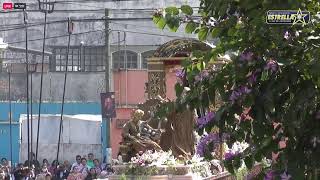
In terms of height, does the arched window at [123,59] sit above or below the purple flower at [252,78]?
above

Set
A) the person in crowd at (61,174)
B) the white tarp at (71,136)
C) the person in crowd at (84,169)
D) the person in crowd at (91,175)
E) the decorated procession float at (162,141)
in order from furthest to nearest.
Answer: the white tarp at (71,136) < the person in crowd at (61,174) < the person in crowd at (91,175) < the person in crowd at (84,169) < the decorated procession float at (162,141)

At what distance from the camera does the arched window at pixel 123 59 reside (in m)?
39.8

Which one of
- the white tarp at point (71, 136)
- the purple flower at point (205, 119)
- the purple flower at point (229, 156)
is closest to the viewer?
the purple flower at point (205, 119)

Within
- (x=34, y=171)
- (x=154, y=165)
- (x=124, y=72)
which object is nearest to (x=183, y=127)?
(x=154, y=165)

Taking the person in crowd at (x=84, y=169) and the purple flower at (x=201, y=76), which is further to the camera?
the person in crowd at (x=84, y=169)

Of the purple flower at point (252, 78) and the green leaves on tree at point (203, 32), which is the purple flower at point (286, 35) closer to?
the purple flower at point (252, 78)

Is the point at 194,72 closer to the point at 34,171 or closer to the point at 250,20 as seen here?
the point at 250,20

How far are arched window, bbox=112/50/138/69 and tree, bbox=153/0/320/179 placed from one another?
3562 centimetres

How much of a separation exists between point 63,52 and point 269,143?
38.2 metres

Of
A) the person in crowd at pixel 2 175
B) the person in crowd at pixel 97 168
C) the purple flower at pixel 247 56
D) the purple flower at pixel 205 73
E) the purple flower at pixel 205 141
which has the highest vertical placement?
the purple flower at pixel 247 56

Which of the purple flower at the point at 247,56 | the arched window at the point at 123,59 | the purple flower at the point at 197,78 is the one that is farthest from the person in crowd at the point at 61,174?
the purple flower at the point at 247,56

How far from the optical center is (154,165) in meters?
13.8

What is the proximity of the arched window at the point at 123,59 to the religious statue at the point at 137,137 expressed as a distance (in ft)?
78.6

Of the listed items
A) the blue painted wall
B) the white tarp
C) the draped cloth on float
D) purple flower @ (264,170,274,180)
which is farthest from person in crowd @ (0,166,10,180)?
purple flower @ (264,170,274,180)
